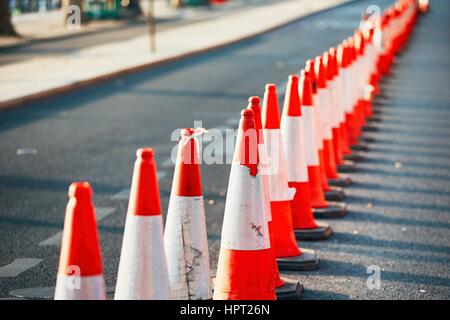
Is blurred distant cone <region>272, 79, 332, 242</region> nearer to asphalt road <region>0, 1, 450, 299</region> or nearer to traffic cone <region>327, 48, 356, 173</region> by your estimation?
asphalt road <region>0, 1, 450, 299</region>

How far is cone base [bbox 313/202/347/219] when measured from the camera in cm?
840

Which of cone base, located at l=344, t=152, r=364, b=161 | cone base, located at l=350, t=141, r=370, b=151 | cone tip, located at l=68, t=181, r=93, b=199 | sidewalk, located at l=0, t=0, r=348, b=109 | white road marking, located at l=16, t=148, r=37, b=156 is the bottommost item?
Result: sidewalk, located at l=0, t=0, r=348, b=109

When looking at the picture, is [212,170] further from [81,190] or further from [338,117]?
[81,190]

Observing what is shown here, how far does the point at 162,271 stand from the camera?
4738 mm

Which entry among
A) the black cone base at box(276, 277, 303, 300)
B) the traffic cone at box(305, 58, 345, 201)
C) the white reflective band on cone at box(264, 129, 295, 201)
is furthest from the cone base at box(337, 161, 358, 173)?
the black cone base at box(276, 277, 303, 300)

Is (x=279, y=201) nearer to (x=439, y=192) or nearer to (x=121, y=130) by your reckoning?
(x=439, y=192)

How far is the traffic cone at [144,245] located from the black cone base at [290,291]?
137cm

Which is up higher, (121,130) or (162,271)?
(162,271)

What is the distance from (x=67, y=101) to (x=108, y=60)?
7597mm

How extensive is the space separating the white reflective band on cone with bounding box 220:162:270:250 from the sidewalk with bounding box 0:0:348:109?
1111 centimetres

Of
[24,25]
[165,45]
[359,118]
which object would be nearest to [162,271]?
[359,118]

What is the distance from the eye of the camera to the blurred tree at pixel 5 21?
3494 cm

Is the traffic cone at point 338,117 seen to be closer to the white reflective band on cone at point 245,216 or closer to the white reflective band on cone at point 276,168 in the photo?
the white reflective band on cone at point 276,168

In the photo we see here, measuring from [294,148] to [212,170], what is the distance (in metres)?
3.34
